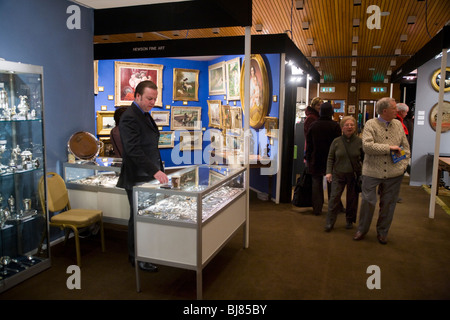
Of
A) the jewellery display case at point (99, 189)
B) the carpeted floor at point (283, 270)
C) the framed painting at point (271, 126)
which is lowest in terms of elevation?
the carpeted floor at point (283, 270)

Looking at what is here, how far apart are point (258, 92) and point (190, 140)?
11.4 ft

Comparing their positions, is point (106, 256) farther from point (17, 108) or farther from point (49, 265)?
point (17, 108)

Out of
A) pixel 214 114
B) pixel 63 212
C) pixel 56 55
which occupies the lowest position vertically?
pixel 63 212

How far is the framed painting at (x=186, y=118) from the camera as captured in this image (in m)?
9.81

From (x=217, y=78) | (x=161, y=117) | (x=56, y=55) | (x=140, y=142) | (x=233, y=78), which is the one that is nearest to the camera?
(x=140, y=142)

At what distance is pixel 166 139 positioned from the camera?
979cm

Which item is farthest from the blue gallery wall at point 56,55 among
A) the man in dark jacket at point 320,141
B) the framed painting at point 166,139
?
the framed painting at point 166,139

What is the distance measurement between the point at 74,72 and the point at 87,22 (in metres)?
0.77

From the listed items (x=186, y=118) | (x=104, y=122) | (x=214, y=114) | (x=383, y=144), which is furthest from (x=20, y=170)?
(x=186, y=118)

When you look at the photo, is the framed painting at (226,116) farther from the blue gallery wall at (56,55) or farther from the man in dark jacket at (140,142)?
the man in dark jacket at (140,142)

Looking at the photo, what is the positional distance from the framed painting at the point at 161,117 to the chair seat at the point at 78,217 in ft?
18.5

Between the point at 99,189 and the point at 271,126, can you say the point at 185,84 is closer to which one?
the point at 271,126

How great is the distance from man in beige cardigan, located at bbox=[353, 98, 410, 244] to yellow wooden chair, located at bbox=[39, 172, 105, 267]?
325 centimetres
